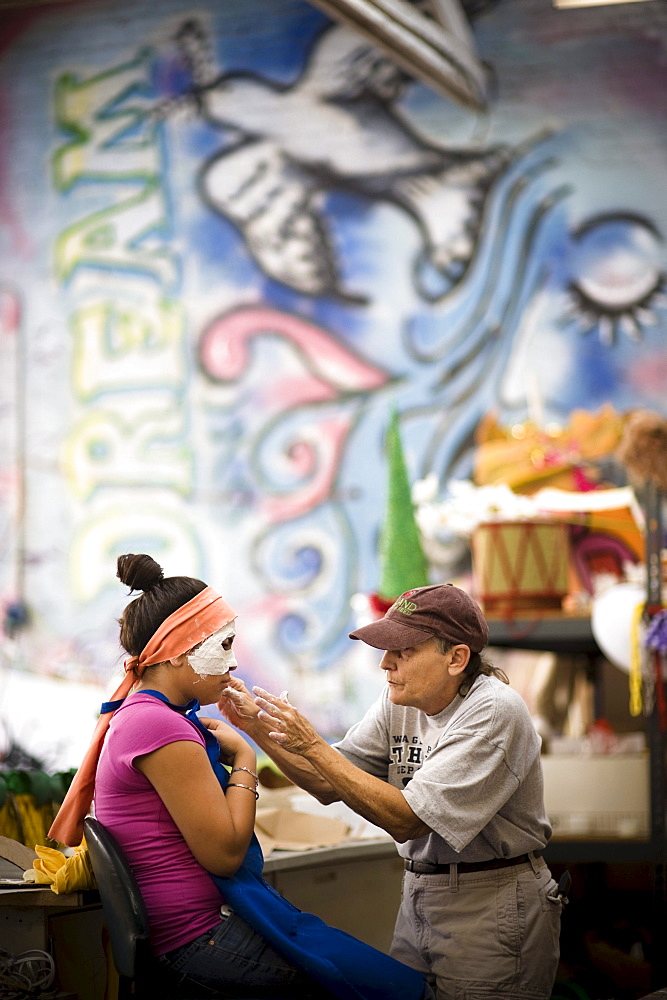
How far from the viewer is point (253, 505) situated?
23.1 feet

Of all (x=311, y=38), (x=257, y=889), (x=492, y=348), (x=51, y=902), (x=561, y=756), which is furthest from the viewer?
(x=311, y=38)

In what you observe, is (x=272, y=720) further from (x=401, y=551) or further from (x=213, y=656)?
(x=401, y=551)

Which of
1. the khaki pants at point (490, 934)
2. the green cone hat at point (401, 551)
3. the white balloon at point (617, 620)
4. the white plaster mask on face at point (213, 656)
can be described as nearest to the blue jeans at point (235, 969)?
the khaki pants at point (490, 934)

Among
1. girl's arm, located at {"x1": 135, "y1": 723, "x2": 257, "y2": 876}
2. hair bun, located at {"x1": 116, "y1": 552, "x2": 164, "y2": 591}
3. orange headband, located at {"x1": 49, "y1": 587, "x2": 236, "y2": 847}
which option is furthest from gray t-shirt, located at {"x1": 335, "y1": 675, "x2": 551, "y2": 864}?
hair bun, located at {"x1": 116, "y1": 552, "x2": 164, "y2": 591}

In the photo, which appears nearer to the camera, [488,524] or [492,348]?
[488,524]

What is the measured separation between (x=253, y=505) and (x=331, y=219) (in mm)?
1780

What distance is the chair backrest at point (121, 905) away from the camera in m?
2.12

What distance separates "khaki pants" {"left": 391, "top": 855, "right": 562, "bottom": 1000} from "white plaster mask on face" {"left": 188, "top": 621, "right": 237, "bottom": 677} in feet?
1.99

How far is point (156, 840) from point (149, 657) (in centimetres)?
35

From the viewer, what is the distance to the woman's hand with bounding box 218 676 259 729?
8.14ft

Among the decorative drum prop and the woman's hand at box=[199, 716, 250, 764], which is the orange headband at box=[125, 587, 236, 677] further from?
the decorative drum prop

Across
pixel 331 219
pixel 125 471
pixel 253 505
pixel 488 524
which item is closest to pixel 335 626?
pixel 253 505

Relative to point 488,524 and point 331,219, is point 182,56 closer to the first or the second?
point 331,219

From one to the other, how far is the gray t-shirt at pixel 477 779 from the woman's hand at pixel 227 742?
1.16 ft
